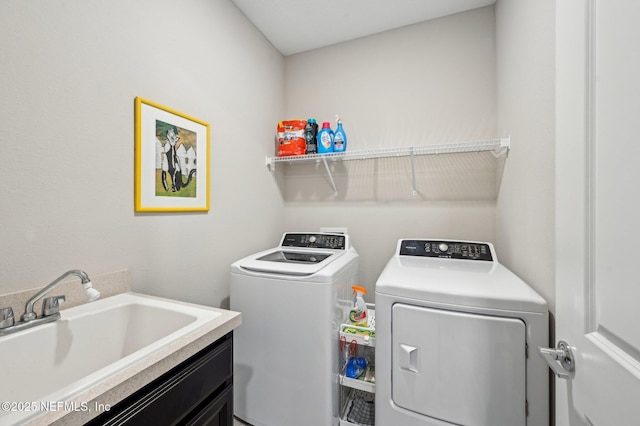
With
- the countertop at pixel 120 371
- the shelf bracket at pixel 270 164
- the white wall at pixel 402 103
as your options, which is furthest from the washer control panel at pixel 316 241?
the countertop at pixel 120 371

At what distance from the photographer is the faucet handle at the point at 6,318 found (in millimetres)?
807

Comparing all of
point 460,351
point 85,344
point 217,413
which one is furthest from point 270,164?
point 460,351

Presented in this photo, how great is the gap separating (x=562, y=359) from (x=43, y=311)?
1594 mm

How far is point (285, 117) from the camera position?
8.38 ft

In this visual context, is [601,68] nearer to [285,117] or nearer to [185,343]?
[185,343]

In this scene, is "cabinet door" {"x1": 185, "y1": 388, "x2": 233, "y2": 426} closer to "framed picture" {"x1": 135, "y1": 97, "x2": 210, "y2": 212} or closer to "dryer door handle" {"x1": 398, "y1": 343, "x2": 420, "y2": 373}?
"dryer door handle" {"x1": 398, "y1": 343, "x2": 420, "y2": 373}

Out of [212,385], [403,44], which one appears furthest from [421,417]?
[403,44]

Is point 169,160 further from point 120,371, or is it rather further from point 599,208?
point 599,208

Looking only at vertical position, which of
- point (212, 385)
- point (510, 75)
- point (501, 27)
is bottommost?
point (212, 385)

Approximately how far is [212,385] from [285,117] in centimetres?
227

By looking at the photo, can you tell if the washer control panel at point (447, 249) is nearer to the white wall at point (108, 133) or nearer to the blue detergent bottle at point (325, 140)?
the blue detergent bottle at point (325, 140)

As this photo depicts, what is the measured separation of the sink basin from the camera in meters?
0.73

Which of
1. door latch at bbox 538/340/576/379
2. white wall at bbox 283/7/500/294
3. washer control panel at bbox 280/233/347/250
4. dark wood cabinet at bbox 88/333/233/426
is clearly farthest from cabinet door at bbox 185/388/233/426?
white wall at bbox 283/7/500/294

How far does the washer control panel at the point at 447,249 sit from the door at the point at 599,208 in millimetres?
983
